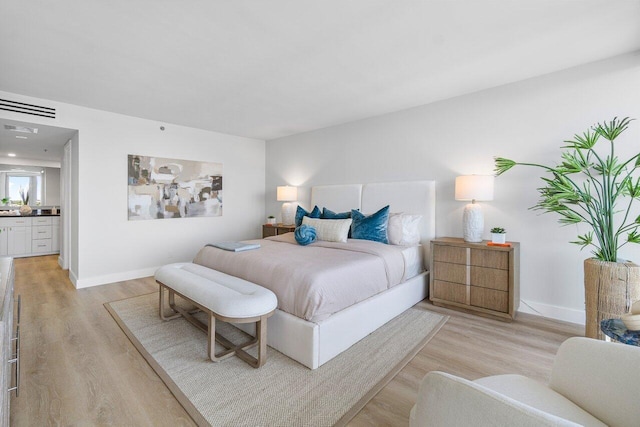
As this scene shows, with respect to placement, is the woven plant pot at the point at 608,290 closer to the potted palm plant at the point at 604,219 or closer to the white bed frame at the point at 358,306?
the potted palm plant at the point at 604,219

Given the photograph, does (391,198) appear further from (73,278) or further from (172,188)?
(73,278)

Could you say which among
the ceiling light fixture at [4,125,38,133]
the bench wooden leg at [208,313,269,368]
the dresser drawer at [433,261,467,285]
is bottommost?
the bench wooden leg at [208,313,269,368]

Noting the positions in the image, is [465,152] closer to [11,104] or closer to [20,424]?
[20,424]

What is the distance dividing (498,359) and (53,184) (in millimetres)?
9633

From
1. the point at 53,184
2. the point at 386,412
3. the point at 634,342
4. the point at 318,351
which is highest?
the point at 53,184

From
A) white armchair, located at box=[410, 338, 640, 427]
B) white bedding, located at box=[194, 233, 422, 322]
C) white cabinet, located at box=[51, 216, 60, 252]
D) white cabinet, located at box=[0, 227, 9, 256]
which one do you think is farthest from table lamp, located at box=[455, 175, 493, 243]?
white cabinet, located at box=[0, 227, 9, 256]

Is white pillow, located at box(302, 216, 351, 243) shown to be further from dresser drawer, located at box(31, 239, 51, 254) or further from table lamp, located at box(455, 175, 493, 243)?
dresser drawer, located at box(31, 239, 51, 254)

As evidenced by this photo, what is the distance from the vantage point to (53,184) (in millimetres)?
7195

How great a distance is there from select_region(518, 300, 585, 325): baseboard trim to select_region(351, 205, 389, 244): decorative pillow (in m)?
1.63

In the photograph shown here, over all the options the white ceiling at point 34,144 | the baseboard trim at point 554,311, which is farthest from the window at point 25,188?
the baseboard trim at point 554,311

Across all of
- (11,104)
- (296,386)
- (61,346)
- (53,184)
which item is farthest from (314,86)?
(53,184)

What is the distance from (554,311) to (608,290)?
0.88 metres

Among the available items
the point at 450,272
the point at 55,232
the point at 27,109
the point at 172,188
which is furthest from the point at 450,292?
the point at 55,232

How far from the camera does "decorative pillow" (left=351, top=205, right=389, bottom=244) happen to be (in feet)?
11.9
